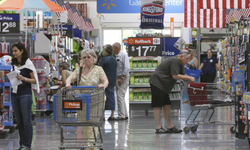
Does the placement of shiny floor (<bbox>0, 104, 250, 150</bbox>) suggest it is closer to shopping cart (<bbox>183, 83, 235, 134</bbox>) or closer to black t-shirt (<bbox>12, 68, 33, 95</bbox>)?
shopping cart (<bbox>183, 83, 235, 134</bbox>)

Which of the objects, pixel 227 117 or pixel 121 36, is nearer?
pixel 227 117

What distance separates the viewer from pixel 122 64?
27.4ft

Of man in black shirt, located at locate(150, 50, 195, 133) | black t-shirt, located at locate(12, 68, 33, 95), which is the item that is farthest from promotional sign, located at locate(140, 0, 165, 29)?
black t-shirt, located at locate(12, 68, 33, 95)

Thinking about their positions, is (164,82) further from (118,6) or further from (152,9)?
(118,6)

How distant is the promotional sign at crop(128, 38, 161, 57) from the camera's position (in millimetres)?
9062

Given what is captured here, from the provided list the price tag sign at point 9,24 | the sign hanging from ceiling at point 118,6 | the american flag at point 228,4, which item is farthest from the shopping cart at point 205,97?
the sign hanging from ceiling at point 118,6

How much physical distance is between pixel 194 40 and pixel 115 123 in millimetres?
13515

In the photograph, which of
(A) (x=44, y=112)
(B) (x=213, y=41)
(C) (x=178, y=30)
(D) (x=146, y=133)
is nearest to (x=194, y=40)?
(B) (x=213, y=41)

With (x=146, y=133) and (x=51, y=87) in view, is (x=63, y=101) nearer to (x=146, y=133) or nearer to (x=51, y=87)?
(x=146, y=133)

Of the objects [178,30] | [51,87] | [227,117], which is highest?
[178,30]

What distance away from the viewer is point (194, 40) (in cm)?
2041

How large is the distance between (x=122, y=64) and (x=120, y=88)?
1.73ft

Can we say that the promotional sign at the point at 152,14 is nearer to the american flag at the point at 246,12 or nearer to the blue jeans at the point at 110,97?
the blue jeans at the point at 110,97

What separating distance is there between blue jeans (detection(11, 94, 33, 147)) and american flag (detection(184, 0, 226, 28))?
783 centimetres
